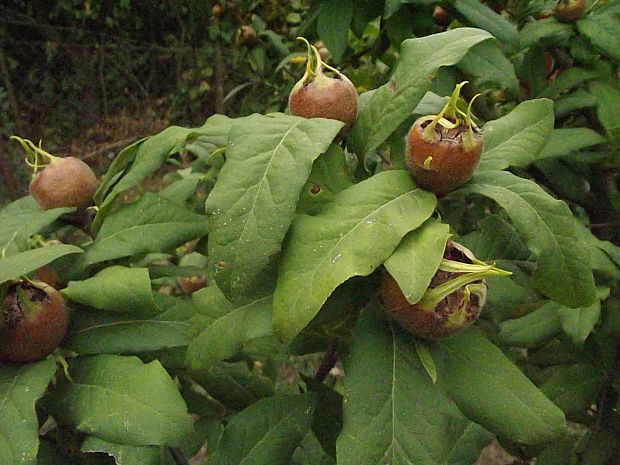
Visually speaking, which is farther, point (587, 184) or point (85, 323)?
point (587, 184)

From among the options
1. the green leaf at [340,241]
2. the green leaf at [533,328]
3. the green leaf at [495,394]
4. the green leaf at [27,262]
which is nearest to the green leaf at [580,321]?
the green leaf at [533,328]

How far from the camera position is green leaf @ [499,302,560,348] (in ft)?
4.68

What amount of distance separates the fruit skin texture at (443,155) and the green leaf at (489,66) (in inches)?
24.5

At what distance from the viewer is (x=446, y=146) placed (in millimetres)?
841

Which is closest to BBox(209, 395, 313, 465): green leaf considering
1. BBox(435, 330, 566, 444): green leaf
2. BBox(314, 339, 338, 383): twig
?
BBox(314, 339, 338, 383): twig

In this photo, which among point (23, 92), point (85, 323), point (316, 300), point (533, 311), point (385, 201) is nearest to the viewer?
point (316, 300)

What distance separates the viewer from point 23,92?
6.59 meters

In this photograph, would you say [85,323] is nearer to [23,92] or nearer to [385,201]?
[385,201]

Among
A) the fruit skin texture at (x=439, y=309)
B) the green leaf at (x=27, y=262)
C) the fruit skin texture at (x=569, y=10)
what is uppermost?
the fruit skin texture at (x=569, y=10)

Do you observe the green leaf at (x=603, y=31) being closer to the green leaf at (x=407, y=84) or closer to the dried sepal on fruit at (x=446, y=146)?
the green leaf at (x=407, y=84)

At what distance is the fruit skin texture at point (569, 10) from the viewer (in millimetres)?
1480

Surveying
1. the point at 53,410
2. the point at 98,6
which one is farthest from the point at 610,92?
the point at 98,6

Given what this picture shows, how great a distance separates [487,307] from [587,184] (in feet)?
2.36

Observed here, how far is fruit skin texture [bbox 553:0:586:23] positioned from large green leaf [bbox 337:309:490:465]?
1.04 metres
